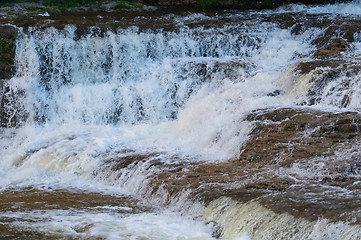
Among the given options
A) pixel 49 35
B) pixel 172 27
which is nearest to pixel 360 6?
pixel 172 27

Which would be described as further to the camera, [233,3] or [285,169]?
[233,3]

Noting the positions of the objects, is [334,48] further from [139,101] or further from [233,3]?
[233,3]

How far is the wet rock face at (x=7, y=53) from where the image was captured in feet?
45.5

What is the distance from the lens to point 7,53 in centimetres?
1391

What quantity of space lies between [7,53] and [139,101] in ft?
10.9

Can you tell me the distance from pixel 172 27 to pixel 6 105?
453cm

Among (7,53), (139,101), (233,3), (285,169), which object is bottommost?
(139,101)

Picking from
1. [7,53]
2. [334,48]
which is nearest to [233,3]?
[334,48]

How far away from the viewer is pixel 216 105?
11742 millimetres

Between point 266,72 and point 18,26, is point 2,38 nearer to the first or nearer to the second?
point 18,26

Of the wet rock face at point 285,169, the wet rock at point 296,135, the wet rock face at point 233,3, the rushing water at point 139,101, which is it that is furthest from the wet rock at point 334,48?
the wet rock face at point 233,3

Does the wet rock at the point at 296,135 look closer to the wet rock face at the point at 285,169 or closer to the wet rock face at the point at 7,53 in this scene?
the wet rock face at the point at 285,169

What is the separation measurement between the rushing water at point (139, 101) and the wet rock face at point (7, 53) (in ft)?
0.56

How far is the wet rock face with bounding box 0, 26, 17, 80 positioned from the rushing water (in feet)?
0.56
